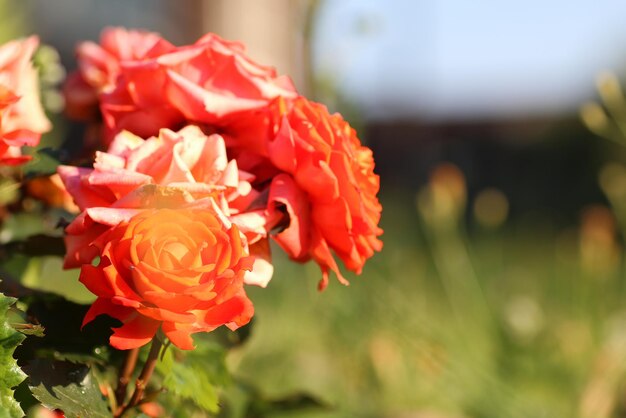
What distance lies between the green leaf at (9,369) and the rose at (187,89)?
23 centimetres

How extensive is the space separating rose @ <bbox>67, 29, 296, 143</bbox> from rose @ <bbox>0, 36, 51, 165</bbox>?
7 cm

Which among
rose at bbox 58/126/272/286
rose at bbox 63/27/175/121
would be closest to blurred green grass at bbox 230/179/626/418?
rose at bbox 63/27/175/121

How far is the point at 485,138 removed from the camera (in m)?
7.92

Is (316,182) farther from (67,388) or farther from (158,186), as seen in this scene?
(67,388)

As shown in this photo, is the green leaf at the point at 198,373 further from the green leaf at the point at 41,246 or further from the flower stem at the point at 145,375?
the green leaf at the point at 41,246

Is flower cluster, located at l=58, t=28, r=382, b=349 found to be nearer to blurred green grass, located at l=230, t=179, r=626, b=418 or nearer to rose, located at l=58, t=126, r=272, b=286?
rose, located at l=58, t=126, r=272, b=286

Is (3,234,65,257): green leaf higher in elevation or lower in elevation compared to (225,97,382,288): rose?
lower

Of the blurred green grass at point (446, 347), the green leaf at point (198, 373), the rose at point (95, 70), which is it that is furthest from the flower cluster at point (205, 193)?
the blurred green grass at point (446, 347)

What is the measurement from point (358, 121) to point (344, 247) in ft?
4.07

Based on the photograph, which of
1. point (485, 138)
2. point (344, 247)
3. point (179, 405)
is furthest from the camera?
point (485, 138)

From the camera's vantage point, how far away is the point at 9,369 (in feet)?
1.84

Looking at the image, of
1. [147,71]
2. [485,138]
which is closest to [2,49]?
[147,71]

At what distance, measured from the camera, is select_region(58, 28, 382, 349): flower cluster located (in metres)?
0.59

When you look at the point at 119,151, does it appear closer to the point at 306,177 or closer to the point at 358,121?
the point at 306,177
